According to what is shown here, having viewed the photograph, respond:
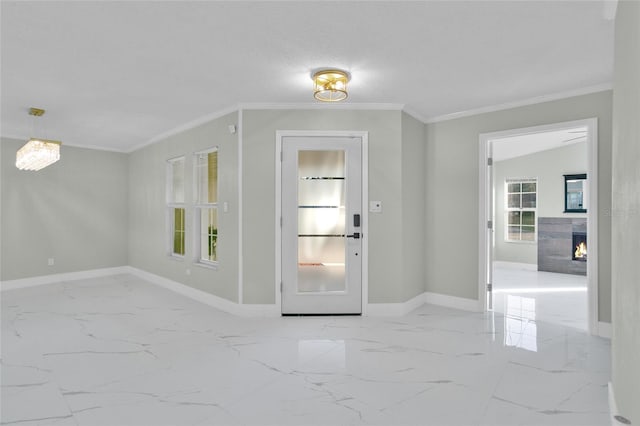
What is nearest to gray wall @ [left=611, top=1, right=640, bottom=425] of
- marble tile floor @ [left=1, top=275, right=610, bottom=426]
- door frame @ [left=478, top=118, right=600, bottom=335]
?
marble tile floor @ [left=1, top=275, right=610, bottom=426]

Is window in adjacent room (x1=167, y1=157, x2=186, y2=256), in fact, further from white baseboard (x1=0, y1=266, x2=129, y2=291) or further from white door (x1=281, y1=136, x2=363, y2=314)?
white door (x1=281, y1=136, x2=363, y2=314)

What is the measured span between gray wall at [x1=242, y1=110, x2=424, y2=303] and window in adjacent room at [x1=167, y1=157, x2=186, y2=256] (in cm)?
207

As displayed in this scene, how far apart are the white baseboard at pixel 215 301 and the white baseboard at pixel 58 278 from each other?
93cm

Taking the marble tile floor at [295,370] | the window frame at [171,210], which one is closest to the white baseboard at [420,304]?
the marble tile floor at [295,370]

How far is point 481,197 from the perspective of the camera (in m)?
4.16

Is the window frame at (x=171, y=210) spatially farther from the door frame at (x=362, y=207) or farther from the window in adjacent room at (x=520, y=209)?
the window in adjacent room at (x=520, y=209)

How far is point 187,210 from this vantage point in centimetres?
511

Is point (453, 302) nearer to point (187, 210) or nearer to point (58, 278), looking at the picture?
point (187, 210)

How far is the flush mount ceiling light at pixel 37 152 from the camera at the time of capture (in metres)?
4.19

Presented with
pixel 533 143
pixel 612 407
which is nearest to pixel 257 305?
pixel 612 407

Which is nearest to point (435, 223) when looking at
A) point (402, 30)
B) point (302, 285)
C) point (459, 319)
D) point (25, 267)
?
point (459, 319)

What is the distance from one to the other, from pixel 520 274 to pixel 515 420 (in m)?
5.53

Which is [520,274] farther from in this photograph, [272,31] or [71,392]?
[71,392]

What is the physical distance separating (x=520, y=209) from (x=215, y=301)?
Result: 6633 mm
